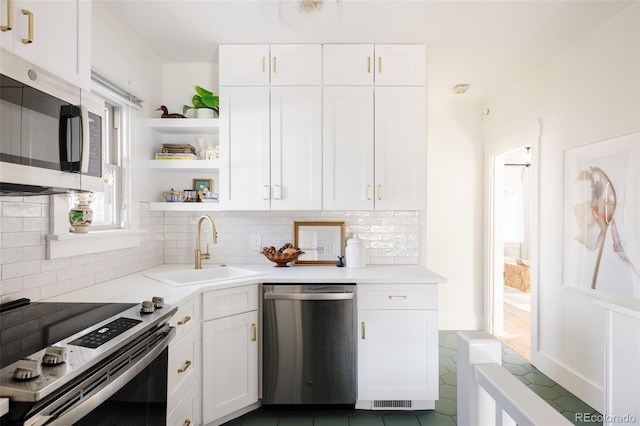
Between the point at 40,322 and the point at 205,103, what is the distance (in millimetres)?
1857

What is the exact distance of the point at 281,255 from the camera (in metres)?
2.58

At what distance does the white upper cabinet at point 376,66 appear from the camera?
8.36ft

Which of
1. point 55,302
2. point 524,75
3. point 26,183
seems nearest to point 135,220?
point 55,302

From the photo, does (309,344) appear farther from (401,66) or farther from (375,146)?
(401,66)

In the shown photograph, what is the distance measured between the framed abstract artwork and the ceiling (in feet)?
2.70

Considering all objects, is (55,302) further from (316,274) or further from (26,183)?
(316,274)

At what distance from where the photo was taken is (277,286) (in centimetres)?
220

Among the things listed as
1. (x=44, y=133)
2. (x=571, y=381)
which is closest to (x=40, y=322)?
(x=44, y=133)

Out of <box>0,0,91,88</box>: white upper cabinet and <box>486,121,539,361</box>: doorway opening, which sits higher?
<box>0,0,91,88</box>: white upper cabinet

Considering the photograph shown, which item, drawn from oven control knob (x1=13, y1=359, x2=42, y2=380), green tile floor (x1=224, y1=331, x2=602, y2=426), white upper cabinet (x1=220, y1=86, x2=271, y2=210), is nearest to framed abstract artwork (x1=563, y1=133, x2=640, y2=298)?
green tile floor (x1=224, y1=331, x2=602, y2=426)

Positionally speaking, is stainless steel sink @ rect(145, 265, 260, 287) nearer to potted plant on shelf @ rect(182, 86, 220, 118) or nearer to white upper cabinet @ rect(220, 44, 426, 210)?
white upper cabinet @ rect(220, 44, 426, 210)

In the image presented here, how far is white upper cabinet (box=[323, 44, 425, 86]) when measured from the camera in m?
2.55

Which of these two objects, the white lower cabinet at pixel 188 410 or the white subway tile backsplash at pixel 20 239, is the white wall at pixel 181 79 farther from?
the white lower cabinet at pixel 188 410

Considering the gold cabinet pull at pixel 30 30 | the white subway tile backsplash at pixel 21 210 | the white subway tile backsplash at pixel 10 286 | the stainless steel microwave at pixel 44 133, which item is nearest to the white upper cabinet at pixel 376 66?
the stainless steel microwave at pixel 44 133
